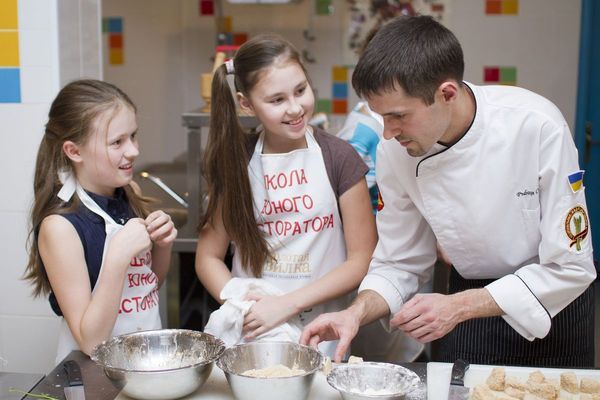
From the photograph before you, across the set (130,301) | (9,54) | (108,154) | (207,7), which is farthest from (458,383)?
(207,7)

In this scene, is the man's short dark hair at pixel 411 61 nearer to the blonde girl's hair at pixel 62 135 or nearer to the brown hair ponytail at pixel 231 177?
the brown hair ponytail at pixel 231 177

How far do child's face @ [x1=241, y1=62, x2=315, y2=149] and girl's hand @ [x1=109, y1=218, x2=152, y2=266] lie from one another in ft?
1.37

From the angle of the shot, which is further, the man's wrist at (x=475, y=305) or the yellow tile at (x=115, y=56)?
the yellow tile at (x=115, y=56)

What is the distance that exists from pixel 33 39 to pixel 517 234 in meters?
1.42

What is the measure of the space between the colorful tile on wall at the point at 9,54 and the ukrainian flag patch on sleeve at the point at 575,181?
1503mm

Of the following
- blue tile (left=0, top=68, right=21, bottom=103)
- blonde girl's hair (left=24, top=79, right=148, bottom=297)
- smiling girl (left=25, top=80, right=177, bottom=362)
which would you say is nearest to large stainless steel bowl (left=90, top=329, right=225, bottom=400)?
smiling girl (left=25, top=80, right=177, bottom=362)

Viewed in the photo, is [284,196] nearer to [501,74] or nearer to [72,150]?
[72,150]

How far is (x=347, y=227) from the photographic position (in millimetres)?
1966

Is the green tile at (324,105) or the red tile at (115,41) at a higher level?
the red tile at (115,41)

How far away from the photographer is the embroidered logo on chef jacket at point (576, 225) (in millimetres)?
1573

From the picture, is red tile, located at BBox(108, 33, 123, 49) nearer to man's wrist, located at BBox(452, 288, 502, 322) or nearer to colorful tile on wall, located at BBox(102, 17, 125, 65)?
colorful tile on wall, located at BBox(102, 17, 125, 65)

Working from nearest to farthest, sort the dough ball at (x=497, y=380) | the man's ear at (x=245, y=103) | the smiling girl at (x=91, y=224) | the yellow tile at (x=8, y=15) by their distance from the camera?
1. the dough ball at (x=497, y=380)
2. the smiling girl at (x=91, y=224)
3. the man's ear at (x=245, y=103)
4. the yellow tile at (x=8, y=15)

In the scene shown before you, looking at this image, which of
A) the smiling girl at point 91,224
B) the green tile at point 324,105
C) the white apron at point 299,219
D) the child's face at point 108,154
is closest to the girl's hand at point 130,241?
the smiling girl at point 91,224

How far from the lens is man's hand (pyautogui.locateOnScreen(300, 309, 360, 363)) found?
1.58 m
